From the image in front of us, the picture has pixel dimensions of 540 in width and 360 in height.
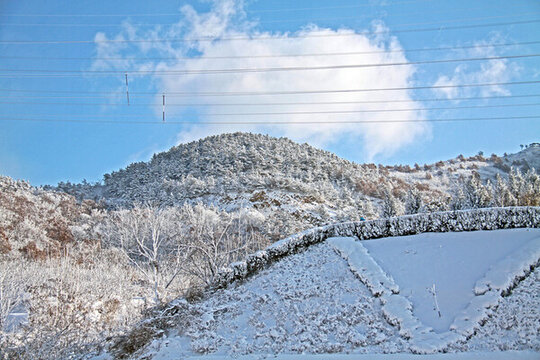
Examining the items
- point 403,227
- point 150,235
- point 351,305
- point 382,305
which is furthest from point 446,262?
point 150,235

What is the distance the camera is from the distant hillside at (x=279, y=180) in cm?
4725

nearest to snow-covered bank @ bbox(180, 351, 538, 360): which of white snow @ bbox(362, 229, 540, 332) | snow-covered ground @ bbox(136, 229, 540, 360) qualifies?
snow-covered ground @ bbox(136, 229, 540, 360)

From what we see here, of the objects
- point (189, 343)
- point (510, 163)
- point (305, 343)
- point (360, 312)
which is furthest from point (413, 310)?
point (510, 163)

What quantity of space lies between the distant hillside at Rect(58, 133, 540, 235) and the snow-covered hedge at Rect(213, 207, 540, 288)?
17.6 m

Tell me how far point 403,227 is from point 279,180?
35.2 meters

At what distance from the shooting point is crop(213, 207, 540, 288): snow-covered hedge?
53.4 feet

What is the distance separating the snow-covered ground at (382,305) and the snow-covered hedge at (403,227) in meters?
0.69

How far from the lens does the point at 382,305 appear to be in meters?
11.9

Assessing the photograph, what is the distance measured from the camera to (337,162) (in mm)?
76188

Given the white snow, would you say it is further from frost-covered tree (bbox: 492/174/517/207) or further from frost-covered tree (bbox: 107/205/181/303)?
frost-covered tree (bbox: 492/174/517/207)

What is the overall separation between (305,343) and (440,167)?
89.6m

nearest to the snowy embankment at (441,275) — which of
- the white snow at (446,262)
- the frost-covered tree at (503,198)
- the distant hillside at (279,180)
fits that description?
the white snow at (446,262)

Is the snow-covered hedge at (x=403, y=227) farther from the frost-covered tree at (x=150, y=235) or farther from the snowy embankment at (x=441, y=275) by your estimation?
the frost-covered tree at (x=150, y=235)

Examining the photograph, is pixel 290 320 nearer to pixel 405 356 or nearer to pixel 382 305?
pixel 382 305
